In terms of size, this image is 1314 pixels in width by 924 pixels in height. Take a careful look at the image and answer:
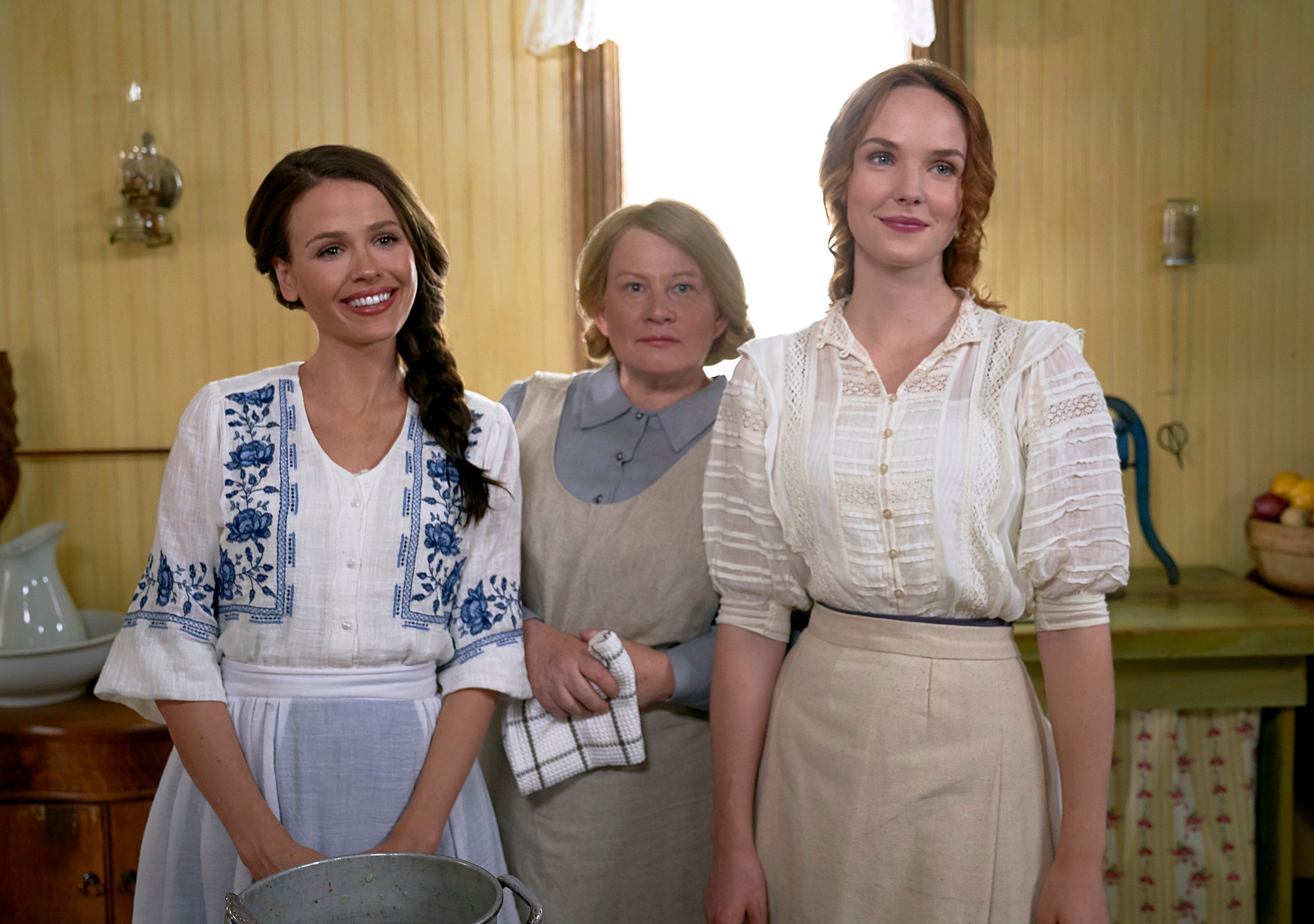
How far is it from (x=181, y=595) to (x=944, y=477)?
95cm

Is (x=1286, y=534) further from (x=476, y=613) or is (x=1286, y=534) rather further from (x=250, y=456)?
(x=250, y=456)

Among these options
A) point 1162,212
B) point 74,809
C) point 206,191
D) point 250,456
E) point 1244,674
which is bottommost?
point 74,809

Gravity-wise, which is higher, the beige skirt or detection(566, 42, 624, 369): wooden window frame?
detection(566, 42, 624, 369): wooden window frame

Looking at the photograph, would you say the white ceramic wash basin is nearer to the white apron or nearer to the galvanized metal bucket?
the white apron

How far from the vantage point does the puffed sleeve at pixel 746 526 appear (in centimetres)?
132

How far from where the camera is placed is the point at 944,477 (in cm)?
118

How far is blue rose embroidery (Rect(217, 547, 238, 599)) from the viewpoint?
1.30m

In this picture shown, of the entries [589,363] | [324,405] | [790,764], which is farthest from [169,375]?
[790,764]

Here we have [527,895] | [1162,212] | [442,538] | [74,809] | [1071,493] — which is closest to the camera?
[527,895]

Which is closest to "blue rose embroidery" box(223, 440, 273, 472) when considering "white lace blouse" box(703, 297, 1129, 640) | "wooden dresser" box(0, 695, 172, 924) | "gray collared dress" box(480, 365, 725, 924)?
"gray collared dress" box(480, 365, 725, 924)

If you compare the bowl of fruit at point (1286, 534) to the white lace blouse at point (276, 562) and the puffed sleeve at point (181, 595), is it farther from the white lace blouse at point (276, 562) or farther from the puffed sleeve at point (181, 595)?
the puffed sleeve at point (181, 595)

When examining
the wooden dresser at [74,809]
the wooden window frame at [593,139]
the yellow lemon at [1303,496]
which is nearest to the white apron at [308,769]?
the wooden dresser at [74,809]

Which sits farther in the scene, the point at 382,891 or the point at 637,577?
the point at 637,577

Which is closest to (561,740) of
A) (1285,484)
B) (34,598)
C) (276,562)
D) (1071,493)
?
(276,562)
